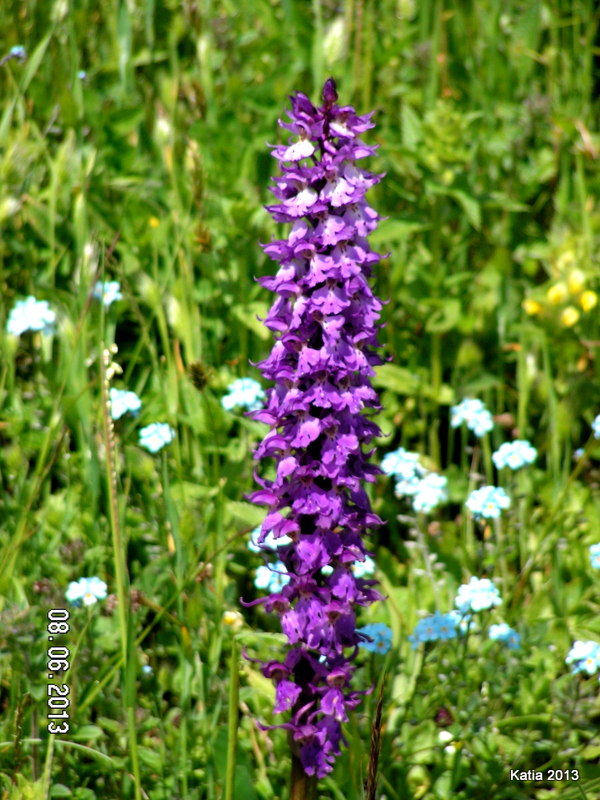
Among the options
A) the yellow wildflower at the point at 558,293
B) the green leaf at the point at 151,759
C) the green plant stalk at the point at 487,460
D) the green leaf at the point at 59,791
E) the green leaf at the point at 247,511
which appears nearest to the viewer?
the green leaf at the point at 59,791

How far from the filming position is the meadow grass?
2.59 m

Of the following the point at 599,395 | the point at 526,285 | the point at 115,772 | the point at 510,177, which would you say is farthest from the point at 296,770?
the point at 510,177

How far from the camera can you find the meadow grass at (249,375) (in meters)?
2.59

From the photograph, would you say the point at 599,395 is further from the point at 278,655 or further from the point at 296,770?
the point at 296,770

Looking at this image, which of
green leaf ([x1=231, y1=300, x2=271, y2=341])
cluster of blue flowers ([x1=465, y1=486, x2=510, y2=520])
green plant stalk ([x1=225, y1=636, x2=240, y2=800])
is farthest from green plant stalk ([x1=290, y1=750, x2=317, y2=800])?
green leaf ([x1=231, y1=300, x2=271, y2=341])

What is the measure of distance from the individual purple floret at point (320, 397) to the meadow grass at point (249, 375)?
235 millimetres

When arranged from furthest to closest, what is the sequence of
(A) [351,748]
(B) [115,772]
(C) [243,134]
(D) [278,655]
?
(C) [243,134], (D) [278,655], (B) [115,772], (A) [351,748]

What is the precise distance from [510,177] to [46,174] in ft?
6.65

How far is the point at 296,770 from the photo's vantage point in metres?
2.17

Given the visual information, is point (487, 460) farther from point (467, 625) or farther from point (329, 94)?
point (329, 94)

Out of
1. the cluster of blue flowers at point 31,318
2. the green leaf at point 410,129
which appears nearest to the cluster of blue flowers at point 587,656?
the cluster of blue flowers at point 31,318

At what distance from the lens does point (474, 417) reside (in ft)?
11.1

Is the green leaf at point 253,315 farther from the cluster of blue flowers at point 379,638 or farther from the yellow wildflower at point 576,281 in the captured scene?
the cluster of blue flowers at point 379,638

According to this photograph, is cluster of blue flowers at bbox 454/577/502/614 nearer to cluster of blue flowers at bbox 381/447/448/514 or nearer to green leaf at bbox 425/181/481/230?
cluster of blue flowers at bbox 381/447/448/514
